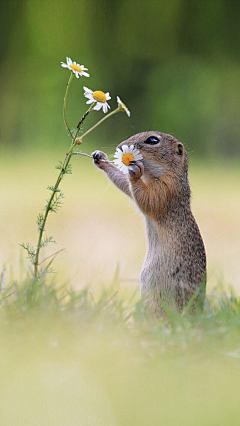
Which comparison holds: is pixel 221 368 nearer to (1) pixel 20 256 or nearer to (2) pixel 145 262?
(2) pixel 145 262

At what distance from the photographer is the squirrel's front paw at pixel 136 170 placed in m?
2.09

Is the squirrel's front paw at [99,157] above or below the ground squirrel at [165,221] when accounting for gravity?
above

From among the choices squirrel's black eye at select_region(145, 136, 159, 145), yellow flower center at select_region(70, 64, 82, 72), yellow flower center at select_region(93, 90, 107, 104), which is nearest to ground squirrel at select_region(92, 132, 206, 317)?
squirrel's black eye at select_region(145, 136, 159, 145)

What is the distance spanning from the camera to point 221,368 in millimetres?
1341

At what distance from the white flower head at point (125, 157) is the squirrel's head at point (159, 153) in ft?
0.41

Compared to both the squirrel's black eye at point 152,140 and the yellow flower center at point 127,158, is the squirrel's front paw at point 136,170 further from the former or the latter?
the squirrel's black eye at point 152,140

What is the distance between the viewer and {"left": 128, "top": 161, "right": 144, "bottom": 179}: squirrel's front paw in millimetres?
2092

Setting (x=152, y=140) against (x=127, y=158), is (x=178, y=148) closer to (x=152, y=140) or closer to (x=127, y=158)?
(x=152, y=140)

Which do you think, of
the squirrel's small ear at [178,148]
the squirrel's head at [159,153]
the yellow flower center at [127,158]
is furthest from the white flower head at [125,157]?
the squirrel's small ear at [178,148]

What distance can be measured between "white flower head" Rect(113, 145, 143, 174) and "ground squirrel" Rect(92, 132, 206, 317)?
0.02m

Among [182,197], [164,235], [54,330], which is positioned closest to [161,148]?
[182,197]

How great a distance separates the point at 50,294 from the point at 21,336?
28 cm

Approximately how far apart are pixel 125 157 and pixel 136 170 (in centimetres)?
7

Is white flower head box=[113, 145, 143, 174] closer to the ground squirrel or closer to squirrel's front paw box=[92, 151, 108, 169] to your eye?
the ground squirrel
